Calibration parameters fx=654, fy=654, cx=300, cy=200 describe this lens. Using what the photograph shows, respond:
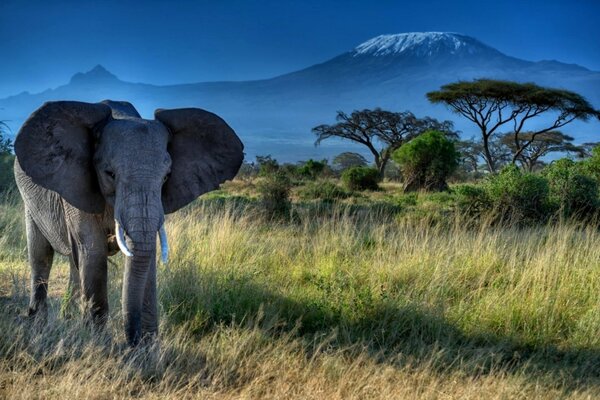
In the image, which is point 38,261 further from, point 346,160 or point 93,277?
point 346,160

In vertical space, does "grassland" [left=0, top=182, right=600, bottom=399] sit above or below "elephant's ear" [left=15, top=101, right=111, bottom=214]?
below

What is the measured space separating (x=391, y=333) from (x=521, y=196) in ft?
24.5

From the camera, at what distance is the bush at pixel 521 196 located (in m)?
11.8

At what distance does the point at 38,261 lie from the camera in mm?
5695

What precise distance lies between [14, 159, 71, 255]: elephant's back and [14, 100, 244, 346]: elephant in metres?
0.01

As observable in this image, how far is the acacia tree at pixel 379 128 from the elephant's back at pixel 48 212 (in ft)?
104

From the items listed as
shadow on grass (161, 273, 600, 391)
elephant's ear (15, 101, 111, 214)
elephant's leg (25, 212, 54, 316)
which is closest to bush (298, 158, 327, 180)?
shadow on grass (161, 273, 600, 391)

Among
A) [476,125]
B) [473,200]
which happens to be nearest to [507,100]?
[476,125]

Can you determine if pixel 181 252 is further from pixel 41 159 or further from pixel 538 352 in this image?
pixel 538 352

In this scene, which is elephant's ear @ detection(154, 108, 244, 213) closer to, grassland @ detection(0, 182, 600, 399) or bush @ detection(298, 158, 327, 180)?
grassland @ detection(0, 182, 600, 399)

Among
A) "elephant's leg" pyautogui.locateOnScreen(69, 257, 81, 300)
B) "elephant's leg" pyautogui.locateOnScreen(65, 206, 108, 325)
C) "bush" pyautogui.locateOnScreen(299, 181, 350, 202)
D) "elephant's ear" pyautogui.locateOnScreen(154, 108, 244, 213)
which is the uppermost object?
"elephant's ear" pyautogui.locateOnScreen(154, 108, 244, 213)

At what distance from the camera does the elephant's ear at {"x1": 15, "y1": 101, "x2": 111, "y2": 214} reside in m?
4.30

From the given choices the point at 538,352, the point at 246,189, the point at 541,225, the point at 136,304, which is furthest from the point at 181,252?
the point at 246,189

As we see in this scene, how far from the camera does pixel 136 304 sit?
14.3 ft
